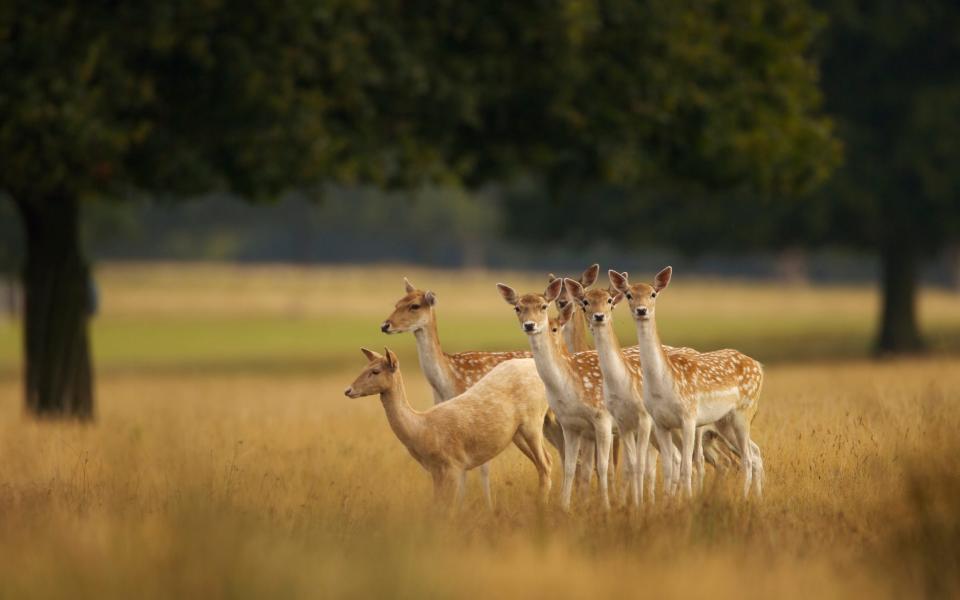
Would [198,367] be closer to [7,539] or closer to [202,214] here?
[7,539]

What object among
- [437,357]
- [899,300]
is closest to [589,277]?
[437,357]

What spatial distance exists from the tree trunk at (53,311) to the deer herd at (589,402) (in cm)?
913

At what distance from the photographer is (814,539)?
778 centimetres

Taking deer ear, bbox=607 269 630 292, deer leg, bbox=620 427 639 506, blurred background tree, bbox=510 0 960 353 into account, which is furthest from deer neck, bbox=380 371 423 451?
blurred background tree, bbox=510 0 960 353

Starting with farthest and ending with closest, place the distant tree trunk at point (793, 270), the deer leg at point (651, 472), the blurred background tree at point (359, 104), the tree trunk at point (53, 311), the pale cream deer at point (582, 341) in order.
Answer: the distant tree trunk at point (793, 270) → the tree trunk at point (53, 311) → the blurred background tree at point (359, 104) → the pale cream deer at point (582, 341) → the deer leg at point (651, 472)

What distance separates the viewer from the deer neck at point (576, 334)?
10531 mm

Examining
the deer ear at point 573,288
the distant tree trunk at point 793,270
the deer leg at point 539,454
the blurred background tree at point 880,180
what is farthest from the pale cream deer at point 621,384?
the distant tree trunk at point 793,270

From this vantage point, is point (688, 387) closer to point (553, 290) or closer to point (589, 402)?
point (589, 402)

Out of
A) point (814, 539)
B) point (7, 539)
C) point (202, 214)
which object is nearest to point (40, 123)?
point (7, 539)

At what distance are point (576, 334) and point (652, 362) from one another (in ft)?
6.06

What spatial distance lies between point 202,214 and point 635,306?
82.2 metres

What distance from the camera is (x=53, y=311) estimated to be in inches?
723

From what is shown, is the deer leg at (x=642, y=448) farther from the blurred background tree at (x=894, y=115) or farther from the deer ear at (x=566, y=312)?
the blurred background tree at (x=894, y=115)

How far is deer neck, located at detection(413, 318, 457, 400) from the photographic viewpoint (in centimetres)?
1045
